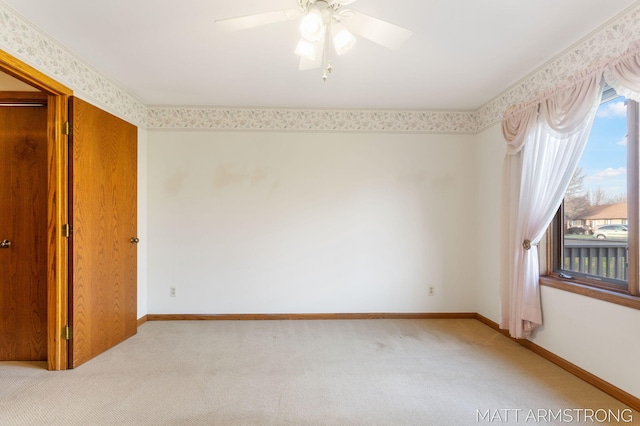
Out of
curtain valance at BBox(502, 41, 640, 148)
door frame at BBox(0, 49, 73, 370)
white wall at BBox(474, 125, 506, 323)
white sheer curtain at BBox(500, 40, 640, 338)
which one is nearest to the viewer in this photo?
curtain valance at BBox(502, 41, 640, 148)

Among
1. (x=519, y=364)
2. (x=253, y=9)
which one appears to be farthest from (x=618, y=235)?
(x=253, y=9)

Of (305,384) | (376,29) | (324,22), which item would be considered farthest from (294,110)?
(305,384)

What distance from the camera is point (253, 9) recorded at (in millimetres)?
1853

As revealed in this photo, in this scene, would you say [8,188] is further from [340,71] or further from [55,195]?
[340,71]

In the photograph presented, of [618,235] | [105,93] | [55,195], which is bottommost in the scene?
[618,235]

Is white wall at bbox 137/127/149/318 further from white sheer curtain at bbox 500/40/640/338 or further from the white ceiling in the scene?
white sheer curtain at bbox 500/40/640/338

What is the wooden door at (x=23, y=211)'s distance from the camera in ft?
8.15

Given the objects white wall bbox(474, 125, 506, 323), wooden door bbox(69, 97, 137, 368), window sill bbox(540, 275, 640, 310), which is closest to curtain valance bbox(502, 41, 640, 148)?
white wall bbox(474, 125, 506, 323)

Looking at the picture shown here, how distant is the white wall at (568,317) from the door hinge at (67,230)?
12.7 feet

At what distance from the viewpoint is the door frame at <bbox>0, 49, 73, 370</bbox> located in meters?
2.33

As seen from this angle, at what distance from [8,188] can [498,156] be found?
4.47 m

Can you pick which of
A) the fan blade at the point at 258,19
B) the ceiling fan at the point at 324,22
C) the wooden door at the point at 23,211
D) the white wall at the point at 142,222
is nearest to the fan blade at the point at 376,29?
the ceiling fan at the point at 324,22

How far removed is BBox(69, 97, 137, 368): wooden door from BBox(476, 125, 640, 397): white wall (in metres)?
3.77

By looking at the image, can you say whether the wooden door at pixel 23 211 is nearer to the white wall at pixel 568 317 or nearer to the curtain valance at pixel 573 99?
the curtain valance at pixel 573 99
